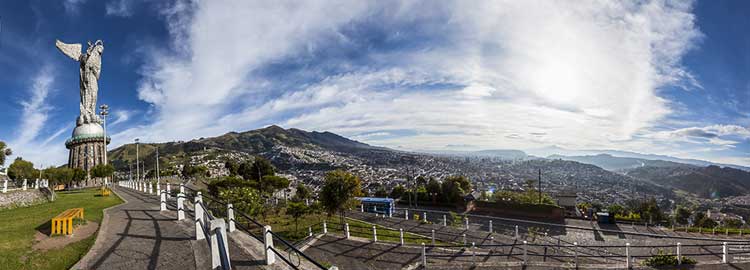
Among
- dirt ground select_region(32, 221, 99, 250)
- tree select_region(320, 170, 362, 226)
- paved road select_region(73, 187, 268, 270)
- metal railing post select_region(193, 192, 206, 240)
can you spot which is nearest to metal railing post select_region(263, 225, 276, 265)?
paved road select_region(73, 187, 268, 270)

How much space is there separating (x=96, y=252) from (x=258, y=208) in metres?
18.5

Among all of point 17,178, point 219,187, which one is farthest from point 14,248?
point 17,178

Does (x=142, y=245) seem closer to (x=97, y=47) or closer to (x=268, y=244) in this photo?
(x=268, y=244)

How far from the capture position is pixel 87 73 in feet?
184

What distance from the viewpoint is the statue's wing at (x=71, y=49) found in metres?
55.8

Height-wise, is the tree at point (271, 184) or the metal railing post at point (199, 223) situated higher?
the metal railing post at point (199, 223)

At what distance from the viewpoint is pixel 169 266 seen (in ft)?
19.4

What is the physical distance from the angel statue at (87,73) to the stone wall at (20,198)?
158 ft

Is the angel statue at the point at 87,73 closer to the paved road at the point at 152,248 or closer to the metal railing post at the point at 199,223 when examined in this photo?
the paved road at the point at 152,248

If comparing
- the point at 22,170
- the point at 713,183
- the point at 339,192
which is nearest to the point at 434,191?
the point at 339,192

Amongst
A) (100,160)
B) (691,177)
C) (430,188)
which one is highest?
(100,160)

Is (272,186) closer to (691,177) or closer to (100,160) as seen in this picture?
(100,160)

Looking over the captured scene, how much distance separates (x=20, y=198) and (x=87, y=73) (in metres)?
51.5

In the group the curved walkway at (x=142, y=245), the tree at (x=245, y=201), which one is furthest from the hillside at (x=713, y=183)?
the curved walkway at (x=142, y=245)
